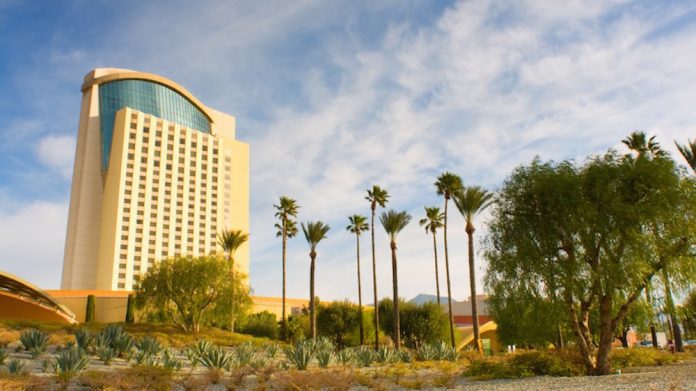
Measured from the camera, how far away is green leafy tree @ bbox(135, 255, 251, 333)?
4254 centimetres

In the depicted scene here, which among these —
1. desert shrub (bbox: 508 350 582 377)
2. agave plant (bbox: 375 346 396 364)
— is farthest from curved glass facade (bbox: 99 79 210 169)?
desert shrub (bbox: 508 350 582 377)

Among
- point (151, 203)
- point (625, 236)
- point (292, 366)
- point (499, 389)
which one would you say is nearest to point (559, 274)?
point (625, 236)

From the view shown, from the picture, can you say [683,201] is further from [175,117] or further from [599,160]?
[175,117]

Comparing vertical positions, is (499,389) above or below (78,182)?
below

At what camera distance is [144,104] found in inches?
4345

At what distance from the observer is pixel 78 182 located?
100 meters

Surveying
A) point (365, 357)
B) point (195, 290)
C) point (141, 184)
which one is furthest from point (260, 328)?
point (141, 184)

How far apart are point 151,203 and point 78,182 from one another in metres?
14.5

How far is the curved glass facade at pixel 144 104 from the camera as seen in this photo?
339ft

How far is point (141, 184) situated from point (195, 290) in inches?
2564

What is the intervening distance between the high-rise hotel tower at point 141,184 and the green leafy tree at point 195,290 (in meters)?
51.8

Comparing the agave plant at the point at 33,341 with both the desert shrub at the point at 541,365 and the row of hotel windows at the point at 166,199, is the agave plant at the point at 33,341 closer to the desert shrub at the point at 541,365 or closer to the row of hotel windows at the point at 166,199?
the desert shrub at the point at 541,365

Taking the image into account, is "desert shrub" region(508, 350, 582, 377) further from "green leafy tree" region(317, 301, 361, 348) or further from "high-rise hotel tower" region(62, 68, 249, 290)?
"high-rise hotel tower" region(62, 68, 249, 290)

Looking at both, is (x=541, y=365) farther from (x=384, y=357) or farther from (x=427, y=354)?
(x=427, y=354)
